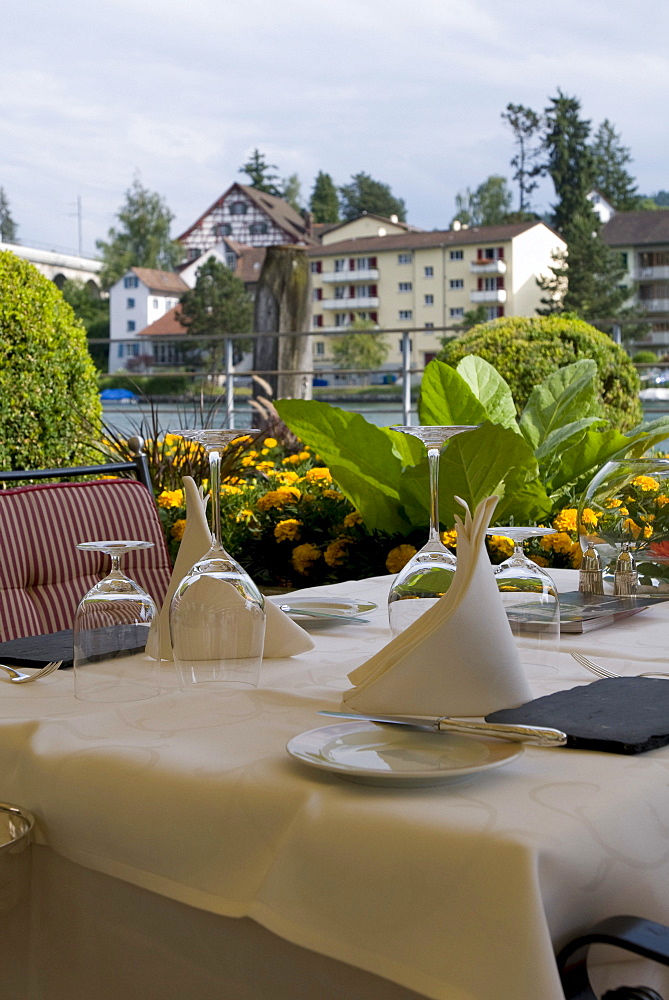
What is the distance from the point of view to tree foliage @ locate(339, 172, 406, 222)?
6269 cm

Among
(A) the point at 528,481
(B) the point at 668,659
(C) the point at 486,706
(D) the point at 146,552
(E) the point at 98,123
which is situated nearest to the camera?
(C) the point at 486,706

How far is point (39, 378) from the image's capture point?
4641 millimetres

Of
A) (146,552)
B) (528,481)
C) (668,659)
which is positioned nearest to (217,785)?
(668,659)

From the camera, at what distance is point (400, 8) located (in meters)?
34.9

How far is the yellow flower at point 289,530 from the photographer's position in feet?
10.0

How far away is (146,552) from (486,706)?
130 centimetres

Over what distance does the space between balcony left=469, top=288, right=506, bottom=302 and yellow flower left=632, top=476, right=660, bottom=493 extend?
161 feet

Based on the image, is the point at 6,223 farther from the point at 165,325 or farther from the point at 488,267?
the point at 488,267

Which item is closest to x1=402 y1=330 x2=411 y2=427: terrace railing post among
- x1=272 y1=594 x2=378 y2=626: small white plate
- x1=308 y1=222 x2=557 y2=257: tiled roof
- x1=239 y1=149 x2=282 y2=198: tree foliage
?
x1=272 y1=594 x2=378 y2=626: small white plate

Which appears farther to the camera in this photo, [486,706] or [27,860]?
[486,706]

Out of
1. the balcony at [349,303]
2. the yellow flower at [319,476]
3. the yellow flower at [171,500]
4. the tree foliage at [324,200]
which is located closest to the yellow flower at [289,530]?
the yellow flower at [319,476]

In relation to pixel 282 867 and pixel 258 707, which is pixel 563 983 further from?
pixel 258 707

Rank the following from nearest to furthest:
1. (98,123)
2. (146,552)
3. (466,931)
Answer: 1. (466,931)
2. (146,552)
3. (98,123)

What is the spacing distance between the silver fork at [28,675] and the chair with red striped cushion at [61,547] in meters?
0.59
